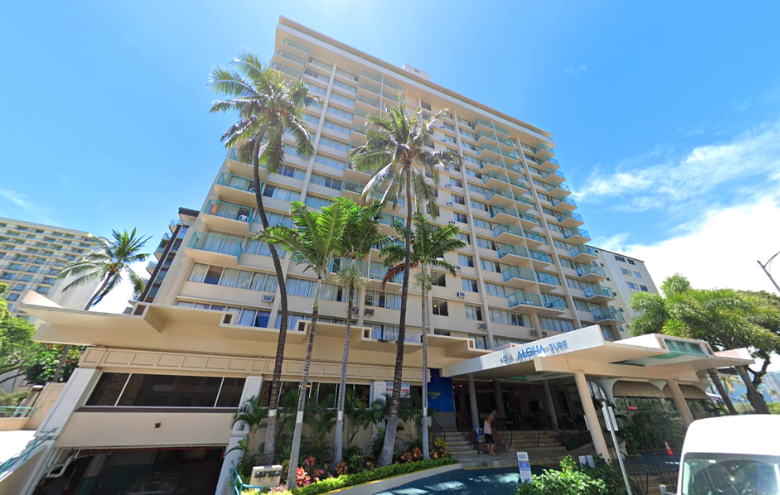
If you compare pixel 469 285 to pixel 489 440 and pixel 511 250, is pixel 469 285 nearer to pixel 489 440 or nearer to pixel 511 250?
pixel 511 250

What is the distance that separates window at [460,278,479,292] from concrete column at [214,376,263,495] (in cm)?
1802

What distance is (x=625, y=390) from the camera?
15117mm

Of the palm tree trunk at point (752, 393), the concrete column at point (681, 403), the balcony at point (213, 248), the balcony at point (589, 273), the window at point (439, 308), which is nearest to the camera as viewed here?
the concrete column at point (681, 403)

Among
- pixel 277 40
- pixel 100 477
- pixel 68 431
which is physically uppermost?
pixel 277 40

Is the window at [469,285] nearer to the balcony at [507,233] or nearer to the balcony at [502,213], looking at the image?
the balcony at [507,233]

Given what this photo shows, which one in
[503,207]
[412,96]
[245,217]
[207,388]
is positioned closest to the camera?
[207,388]

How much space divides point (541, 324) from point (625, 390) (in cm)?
1238

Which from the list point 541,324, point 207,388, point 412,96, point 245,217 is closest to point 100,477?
point 207,388

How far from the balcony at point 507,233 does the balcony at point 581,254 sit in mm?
8340

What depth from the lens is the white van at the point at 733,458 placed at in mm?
4297

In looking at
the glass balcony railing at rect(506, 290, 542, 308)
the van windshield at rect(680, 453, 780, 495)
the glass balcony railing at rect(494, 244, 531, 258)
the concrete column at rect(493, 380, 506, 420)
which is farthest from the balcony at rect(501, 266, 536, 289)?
the van windshield at rect(680, 453, 780, 495)

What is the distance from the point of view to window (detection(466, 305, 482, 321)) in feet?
82.4

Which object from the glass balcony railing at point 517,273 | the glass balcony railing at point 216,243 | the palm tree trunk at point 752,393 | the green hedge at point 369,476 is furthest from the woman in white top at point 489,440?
the glass balcony railing at point 216,243

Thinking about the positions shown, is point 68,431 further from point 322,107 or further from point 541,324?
point 541,324
